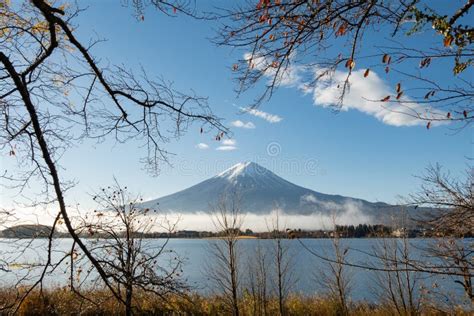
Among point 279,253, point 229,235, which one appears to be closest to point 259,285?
point 279,253

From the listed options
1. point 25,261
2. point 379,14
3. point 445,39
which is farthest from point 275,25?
point 25,261

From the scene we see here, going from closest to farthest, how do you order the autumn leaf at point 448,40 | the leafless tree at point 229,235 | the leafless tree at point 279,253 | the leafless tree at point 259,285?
the autumn leaf at point 448,40, the leafless tree at point 229,235, the leafless tree at point 259,285, the leafless tree at point 279,253

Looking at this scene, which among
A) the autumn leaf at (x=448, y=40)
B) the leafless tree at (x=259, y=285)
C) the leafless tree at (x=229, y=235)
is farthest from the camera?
the leafless tree at (x=259, y=285)

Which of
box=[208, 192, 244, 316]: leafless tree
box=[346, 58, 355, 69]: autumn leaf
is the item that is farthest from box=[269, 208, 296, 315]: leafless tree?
box=[346, 58, 355, 69]: autumn leaf

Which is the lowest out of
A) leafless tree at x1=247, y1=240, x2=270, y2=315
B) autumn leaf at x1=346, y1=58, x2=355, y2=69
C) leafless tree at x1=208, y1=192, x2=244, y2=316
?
leafless tree at x1=247, y1=240, x2=270, y2=315

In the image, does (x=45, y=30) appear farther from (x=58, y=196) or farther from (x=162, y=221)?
(x=162, y=221)

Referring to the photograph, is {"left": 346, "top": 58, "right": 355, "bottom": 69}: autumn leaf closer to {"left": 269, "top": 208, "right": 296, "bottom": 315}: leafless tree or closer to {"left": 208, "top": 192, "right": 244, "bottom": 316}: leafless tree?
{"left": 269, "top": 208, "right": 296, "bottom": 315}: leafless tree

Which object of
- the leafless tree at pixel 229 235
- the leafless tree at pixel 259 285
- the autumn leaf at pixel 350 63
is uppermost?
the autumn leaf at pixel 350 63

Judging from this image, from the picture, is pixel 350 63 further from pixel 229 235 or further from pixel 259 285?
pixel 259 285

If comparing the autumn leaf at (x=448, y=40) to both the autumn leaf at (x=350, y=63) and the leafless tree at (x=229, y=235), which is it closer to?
the autumn leaf at (x=350, y=63)

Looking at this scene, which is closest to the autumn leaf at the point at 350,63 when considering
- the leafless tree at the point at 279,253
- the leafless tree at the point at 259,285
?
the leafless tree at the point at 279,253

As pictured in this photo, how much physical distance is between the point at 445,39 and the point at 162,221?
846 cm

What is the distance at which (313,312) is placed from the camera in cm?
1470

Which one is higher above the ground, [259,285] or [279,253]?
[279,253]
